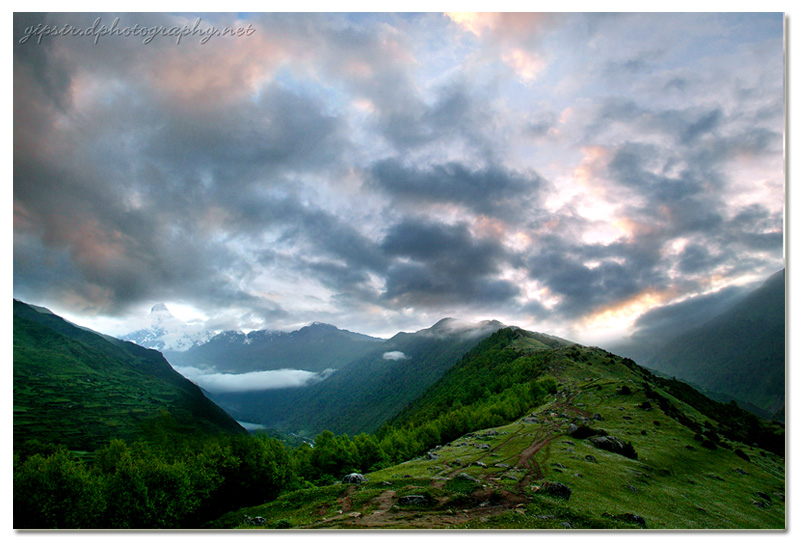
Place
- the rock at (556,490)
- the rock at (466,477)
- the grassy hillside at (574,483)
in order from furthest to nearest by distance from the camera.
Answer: the rock at (466,477) → the rock at (556,490) → the grassy hillside at (574,483)

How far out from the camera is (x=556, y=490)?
2320 centimetres

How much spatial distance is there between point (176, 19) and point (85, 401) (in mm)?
210649

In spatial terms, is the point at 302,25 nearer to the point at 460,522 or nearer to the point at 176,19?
the point at 176,19

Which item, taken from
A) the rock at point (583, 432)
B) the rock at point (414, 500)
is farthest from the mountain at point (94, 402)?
the rock at point (583, 432)

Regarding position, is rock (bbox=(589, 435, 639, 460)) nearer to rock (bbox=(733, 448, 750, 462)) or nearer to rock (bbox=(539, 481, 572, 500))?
rock (bbox=(733, 448, 750, 462))

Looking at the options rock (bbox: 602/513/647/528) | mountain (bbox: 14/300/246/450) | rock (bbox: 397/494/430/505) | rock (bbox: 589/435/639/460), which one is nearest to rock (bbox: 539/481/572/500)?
rock (bbox: 602/513/647/528)

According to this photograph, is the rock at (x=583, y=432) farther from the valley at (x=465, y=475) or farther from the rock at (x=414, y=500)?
the rock at (x=414, y=500)

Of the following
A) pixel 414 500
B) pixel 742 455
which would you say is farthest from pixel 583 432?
pixel 414 500

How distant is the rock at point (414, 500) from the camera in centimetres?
2198

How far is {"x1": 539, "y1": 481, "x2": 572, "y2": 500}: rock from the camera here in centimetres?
2291

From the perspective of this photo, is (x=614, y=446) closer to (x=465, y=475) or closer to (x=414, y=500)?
(x=465, y=475)

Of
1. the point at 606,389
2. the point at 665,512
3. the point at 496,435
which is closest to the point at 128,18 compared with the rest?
the point at 665,512

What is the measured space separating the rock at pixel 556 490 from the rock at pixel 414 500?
8.59 meters

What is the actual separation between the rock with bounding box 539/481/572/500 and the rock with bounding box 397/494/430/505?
28.2 ft
